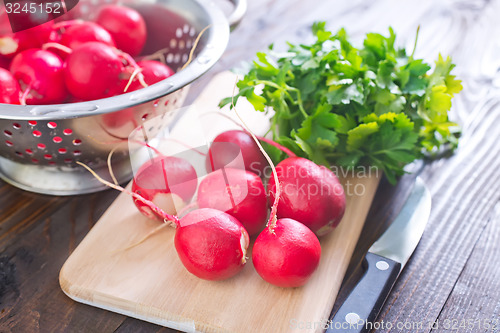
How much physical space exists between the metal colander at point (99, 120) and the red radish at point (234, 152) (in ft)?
0.37

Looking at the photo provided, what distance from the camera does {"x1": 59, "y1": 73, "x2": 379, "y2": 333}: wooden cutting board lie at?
2.45 ft

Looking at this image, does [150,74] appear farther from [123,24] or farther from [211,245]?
[211,245]

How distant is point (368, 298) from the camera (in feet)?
2.43

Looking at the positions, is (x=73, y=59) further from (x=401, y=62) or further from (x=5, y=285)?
(x=401, y=62)

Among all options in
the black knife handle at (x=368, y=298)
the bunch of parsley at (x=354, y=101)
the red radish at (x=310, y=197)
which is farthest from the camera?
the bunch of parsley at (x=354, y=101)

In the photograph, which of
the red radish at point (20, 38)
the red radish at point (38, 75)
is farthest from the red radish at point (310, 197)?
the red radish at point (20, 38)

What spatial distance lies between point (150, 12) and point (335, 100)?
1.58 feet

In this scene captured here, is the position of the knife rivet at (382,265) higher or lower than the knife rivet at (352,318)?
higher

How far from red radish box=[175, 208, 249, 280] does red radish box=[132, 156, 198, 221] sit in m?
0.09

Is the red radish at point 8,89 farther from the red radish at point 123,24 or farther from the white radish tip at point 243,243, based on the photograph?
the white radish tip at point 243,243

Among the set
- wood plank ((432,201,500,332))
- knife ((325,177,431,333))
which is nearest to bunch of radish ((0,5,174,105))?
knife ((325,177,431,333))

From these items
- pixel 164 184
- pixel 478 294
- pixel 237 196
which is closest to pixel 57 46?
pixel 164 184

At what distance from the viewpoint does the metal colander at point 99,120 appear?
780mm

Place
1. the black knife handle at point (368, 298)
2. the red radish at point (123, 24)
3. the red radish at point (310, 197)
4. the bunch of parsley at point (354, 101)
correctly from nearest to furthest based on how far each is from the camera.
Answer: the black knife handle at point (368, 298), the red radish at point (310, 197), the bunch of parsley at point (354, 101), the red radish at point (123, 24)
